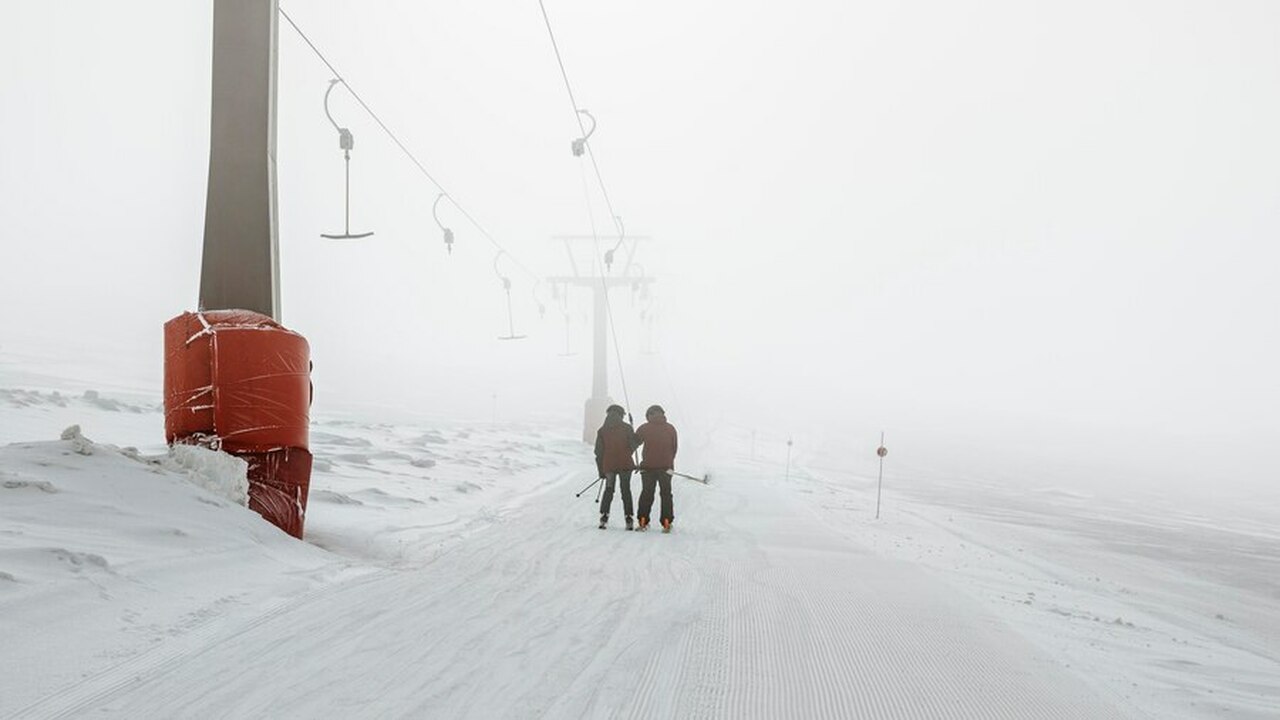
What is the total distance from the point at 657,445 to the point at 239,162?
6274 mm

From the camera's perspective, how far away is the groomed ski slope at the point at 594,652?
4168mm

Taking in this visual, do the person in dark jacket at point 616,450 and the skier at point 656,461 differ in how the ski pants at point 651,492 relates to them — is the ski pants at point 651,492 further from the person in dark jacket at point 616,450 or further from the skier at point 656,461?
the person in dark jacket at point 616,450

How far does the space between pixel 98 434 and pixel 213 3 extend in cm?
1326

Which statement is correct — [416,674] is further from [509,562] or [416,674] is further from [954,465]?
[954,465]

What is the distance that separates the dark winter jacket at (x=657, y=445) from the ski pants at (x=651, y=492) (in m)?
0.11

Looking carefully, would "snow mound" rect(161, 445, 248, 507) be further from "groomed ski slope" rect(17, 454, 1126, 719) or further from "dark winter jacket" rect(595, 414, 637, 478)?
"dark winter jacket" rect(595, 414, 637, 478)

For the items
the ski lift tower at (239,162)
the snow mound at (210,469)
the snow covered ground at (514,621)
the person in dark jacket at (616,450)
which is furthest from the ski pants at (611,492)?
the ski lift tower at (239,162)

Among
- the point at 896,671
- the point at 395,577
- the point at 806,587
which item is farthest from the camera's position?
the point at 806,587

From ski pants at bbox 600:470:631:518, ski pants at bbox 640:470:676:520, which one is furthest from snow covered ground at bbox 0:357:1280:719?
ski pants at bbox 640:470:676:520

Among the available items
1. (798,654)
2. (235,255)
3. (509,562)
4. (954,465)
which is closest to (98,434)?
(235,255)

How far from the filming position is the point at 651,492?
11961 millimetres

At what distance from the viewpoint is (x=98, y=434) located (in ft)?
60.5

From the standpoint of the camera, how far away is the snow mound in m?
7.62

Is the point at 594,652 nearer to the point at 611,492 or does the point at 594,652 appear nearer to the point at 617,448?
the point at 611,492
